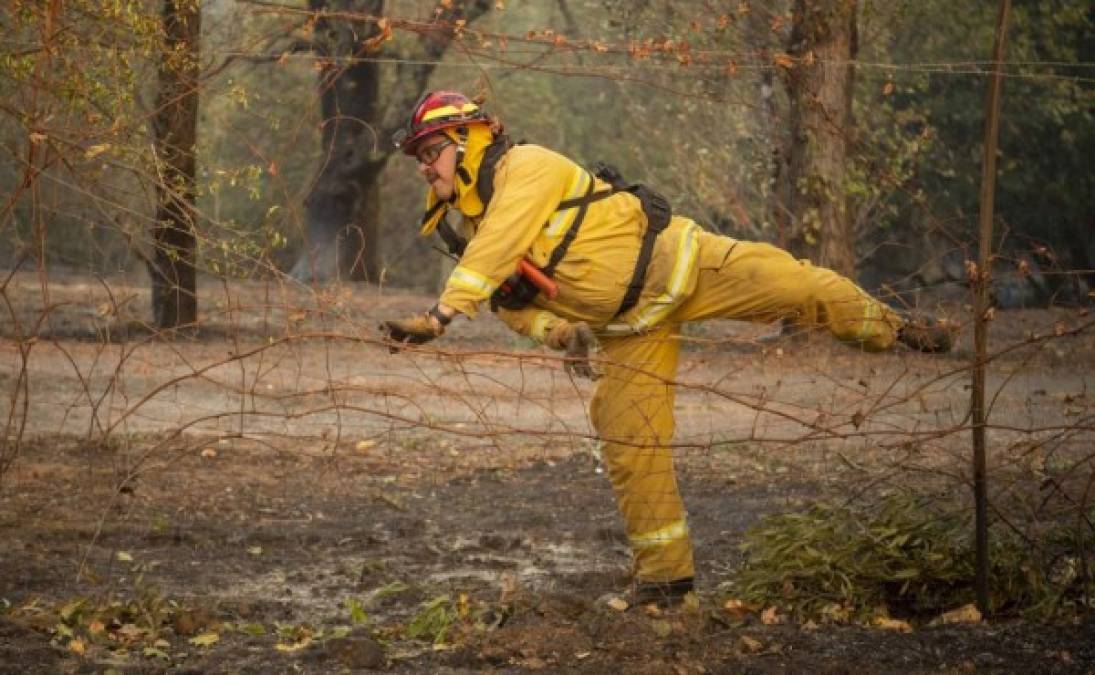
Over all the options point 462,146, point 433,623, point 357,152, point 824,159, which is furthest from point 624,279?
point 357,152

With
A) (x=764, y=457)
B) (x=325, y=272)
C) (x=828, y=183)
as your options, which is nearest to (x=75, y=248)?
(x=325, y=272)

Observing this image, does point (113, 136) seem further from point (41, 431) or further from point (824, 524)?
point (41, 431)

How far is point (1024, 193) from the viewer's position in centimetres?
2416

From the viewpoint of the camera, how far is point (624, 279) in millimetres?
5938

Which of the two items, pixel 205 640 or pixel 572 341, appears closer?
pixel 572 341

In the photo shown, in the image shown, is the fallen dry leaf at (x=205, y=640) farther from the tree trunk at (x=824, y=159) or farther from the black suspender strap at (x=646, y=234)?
the tree trunk at (x=824, y=159)

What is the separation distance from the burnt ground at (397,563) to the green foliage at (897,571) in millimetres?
164

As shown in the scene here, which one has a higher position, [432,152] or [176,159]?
[432,152]

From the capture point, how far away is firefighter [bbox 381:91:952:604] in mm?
5852

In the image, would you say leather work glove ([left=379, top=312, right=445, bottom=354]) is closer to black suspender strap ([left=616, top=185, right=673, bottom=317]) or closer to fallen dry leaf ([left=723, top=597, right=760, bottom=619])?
black suspender strap ([left=616, top=185, right=673, bottom=317])

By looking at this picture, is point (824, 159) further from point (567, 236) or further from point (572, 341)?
point (572, 341)

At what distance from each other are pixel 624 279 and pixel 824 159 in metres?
10.2

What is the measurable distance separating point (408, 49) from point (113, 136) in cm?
2058

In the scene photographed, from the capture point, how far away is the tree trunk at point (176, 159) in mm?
6312
